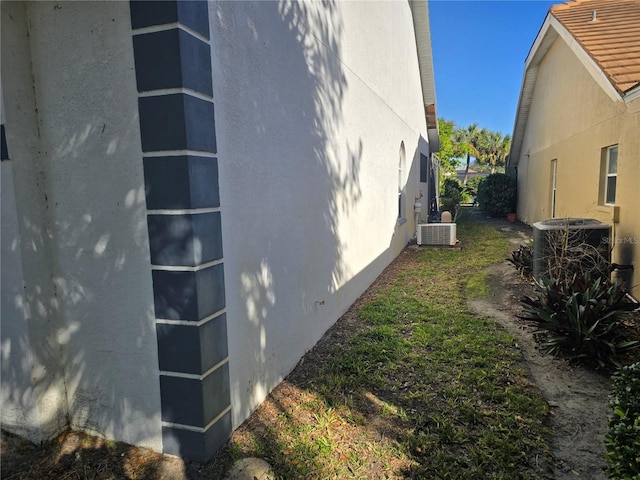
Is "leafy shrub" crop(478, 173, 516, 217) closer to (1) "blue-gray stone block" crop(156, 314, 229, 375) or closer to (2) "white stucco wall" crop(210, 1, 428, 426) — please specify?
(2) "white stucco wall" crop(210, 1, 428, 426)

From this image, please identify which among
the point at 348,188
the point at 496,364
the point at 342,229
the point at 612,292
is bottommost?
the point at 496,364

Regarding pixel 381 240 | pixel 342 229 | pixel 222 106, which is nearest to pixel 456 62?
pixel 381 240

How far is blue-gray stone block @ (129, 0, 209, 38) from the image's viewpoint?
2256mm

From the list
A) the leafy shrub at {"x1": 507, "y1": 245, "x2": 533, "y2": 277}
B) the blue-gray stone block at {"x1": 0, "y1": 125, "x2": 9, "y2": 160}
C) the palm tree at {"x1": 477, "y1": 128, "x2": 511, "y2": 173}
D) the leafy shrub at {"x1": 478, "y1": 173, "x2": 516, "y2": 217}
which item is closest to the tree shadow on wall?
the blue-gray stone block at {"x1": 0, "y1": 125, "x2": 9, "y2": 160}

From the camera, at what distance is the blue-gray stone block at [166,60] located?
2.28 meters

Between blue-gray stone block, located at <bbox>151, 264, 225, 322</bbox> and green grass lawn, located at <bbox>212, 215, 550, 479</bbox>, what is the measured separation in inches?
42.4

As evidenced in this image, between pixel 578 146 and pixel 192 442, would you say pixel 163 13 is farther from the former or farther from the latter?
pixel 578 146

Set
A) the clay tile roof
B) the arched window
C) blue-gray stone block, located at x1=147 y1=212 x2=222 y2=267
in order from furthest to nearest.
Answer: the arched window → the clay tile roof → blue-gray stone block, located at x1=147 y1=212 x2=222 y2=267

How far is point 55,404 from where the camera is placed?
2.78 metres

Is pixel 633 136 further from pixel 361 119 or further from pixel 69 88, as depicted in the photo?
pixel 69 88

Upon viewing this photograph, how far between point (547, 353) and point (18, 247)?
4800mm

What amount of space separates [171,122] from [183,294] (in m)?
1.03

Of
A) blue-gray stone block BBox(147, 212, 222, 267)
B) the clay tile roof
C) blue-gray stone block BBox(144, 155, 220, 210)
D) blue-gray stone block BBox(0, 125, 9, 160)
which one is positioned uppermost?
the clay tile roof

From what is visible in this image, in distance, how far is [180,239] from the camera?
2400 millimetres
